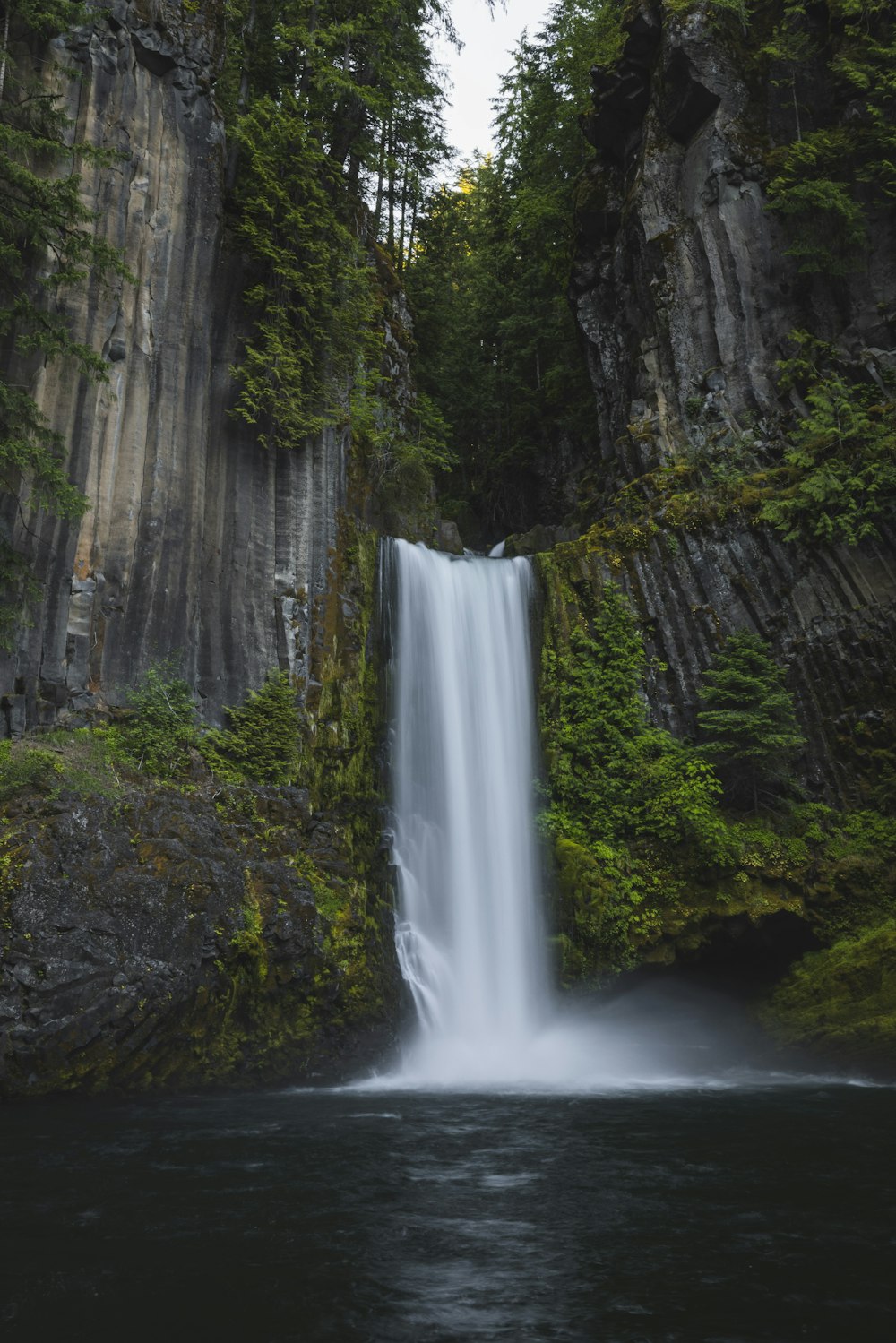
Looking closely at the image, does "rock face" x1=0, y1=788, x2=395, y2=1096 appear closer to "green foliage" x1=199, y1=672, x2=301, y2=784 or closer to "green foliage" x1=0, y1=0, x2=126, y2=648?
"green foliage" x1=199, y1=672, x2=301, y2=784

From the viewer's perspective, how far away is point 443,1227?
21.3ft

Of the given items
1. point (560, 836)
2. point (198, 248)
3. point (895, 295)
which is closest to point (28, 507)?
point (198, 248)

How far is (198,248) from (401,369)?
7.21 meters

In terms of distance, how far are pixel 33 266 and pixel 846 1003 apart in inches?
700

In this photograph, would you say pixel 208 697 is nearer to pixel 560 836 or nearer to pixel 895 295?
pixel 560 836

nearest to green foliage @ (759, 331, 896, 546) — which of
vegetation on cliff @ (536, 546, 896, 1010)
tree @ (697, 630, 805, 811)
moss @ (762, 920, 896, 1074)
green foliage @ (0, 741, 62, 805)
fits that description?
tree @ (697, 630, 805, 811)

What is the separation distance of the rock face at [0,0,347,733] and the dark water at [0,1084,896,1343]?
25.0ft

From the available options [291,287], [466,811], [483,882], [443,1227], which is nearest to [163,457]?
[291,287]

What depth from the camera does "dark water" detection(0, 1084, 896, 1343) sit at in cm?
490

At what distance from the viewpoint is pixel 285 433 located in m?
18.3

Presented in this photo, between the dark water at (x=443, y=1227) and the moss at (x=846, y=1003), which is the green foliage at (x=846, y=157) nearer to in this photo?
the moss at (x=846, y=1003)

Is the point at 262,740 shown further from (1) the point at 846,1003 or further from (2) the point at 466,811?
(1) the point at 846,1003

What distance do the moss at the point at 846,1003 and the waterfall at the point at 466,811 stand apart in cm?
419

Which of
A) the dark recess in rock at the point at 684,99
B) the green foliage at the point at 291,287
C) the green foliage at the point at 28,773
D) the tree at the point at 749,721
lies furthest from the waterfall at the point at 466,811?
the dark recess in rock at the point at 684,99
